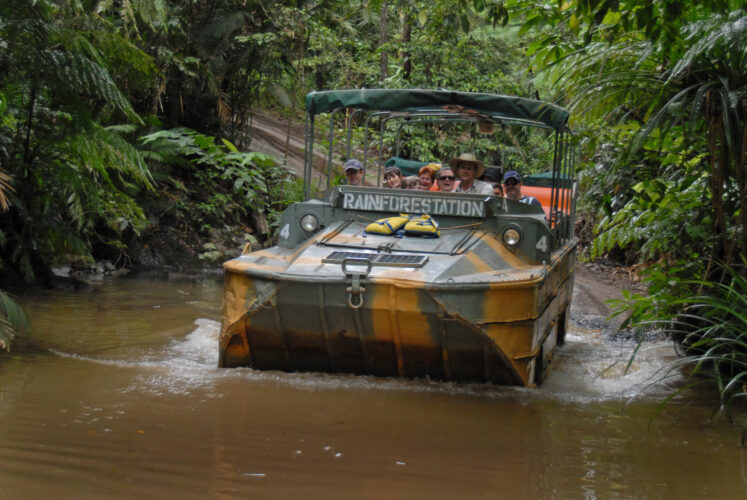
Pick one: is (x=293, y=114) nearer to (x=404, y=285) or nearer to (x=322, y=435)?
(x=404, y=285)

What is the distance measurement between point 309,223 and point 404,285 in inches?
67.9

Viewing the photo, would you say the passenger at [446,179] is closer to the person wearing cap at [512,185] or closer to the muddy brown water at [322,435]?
the person wearing cap at [512,185]

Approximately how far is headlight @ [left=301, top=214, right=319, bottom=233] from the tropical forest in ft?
6.45

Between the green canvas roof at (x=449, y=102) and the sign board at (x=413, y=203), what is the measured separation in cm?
77

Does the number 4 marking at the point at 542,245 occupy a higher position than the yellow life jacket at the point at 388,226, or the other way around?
the yellow life jacket at the point at 388,226

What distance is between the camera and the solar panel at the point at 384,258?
19.8 feet

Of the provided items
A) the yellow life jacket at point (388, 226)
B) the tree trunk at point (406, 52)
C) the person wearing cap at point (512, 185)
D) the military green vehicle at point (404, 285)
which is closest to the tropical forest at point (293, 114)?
the tree trunk at point (406, 52)

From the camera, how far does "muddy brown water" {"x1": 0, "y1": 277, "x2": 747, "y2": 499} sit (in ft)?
13.4

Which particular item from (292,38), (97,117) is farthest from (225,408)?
(292,38)

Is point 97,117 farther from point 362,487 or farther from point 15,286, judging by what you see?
point 362,487

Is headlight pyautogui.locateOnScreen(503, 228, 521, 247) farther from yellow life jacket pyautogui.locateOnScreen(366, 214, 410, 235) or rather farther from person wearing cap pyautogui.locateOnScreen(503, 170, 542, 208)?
person wearing cap pyautogui.locateOnScreen(503, 170, 542, 208)

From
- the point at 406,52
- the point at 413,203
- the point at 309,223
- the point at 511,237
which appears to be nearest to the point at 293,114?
the point at 406,52

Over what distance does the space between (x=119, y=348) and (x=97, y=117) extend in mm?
6652

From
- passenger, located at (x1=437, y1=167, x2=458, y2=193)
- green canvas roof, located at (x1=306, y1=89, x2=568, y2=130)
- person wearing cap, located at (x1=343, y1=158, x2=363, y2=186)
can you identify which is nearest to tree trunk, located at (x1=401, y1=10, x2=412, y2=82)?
person wearing cap, located at (x1=343, y1=158, x2=363, y2=186)
